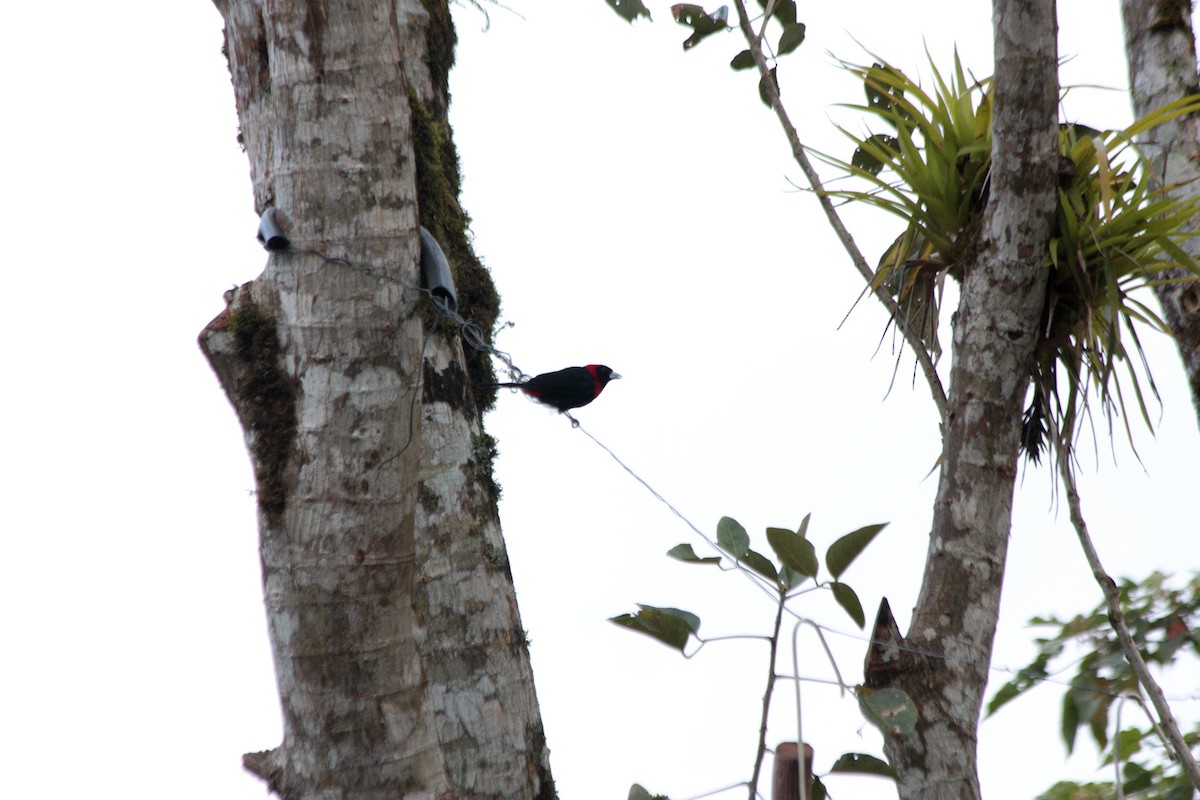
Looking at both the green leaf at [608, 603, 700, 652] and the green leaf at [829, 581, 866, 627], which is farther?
the green leaf at [829, 581, 866, 627]

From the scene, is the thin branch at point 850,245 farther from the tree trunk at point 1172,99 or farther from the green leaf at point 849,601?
the green leaf at point 849,601

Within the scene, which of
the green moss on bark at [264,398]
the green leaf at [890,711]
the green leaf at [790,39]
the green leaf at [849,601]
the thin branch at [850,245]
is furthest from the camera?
the green leaf at [790,39]

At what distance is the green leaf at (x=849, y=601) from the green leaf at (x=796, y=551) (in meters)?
0.12

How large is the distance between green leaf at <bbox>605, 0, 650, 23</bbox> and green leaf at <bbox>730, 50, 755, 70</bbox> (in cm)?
35

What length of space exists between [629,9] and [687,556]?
2551mm

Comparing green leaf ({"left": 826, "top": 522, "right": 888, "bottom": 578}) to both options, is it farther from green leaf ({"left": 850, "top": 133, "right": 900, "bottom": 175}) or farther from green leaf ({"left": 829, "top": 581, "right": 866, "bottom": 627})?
green leaf ({"left": 850, "top": 133, "right": 900, "bottom": 175})

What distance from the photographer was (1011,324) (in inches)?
97.7

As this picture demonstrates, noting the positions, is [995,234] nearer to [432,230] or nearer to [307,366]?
[432,230]

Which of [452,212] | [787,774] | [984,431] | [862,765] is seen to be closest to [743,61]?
[452,212]

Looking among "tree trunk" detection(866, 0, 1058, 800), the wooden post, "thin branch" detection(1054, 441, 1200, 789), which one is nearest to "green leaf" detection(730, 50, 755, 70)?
"tree trunk" detection(866, 0, 1058, 800)

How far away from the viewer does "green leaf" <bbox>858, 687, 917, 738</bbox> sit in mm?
1427

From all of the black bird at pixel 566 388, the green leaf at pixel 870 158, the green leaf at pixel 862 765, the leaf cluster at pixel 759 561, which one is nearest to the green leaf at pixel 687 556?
the leaf cluster at pixel 759 561

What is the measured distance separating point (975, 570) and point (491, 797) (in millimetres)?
1190

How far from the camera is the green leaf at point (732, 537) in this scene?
1.55 meters
